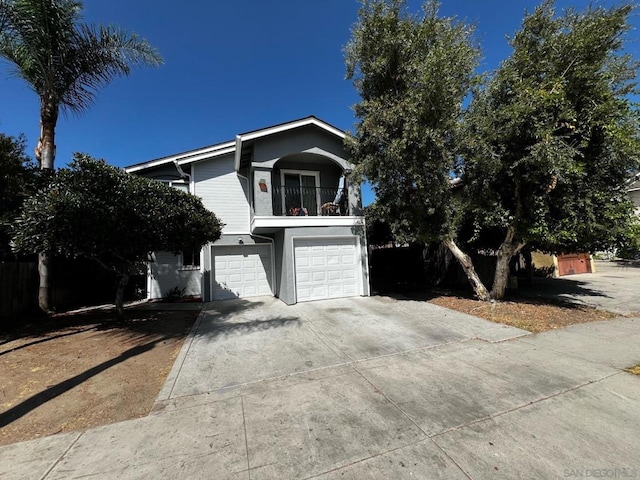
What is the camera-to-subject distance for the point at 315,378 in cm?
410

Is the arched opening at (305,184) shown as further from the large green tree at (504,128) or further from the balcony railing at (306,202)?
the large green tree at (504,128)

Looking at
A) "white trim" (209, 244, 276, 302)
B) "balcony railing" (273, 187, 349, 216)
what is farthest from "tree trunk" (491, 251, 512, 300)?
"white trim" (209, 244, 276, 302)

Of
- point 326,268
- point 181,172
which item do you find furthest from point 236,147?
point 326,268

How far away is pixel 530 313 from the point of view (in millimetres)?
7387

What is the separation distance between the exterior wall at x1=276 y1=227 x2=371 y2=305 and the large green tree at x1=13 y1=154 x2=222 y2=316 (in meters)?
3.15

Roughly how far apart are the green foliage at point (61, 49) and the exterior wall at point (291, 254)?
286 inches

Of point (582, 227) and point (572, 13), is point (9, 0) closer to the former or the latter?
point (572, 13)

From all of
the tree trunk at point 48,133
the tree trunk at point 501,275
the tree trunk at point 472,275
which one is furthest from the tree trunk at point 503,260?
A: the tree trunk at point 48,133

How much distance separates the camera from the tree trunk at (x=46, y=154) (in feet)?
27.7

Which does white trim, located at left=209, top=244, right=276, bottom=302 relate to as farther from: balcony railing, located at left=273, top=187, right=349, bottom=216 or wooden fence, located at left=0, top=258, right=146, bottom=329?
wooden fence, located at left=0, top=258, right=146, bottom=329

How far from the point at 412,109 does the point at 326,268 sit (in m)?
5.66

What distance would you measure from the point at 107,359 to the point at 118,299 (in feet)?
10.4

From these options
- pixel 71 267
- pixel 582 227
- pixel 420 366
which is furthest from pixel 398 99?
pixel 71 267

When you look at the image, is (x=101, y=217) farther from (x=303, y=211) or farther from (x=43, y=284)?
(x=303, y=211)
